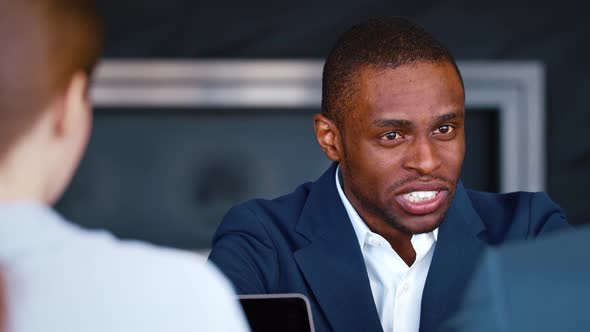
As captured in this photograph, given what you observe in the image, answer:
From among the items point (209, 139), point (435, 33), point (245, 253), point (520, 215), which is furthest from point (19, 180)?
point (435, 33)

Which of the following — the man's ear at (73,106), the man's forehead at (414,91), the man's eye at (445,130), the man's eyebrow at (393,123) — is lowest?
the man's eye at (445,130)

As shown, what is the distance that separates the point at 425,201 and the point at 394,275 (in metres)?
0.15

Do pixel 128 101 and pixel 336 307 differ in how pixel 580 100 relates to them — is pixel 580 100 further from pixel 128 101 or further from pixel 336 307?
pixel 336 307

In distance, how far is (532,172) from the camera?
3.00m

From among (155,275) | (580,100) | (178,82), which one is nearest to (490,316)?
(155,275)

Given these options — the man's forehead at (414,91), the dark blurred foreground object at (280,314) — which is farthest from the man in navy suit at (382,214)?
the dark blurred foreground object at (280,314)

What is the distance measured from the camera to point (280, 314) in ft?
3.18

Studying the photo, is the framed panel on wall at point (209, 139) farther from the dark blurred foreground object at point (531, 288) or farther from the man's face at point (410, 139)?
the dark blurred foreground object at point (531, 288)

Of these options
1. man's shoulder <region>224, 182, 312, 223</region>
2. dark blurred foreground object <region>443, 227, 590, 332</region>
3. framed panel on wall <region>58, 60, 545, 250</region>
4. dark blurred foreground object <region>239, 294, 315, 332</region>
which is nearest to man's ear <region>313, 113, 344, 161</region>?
man's shoulder <region>224, 182, 312, 223</region>

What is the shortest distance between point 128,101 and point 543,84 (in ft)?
4.74

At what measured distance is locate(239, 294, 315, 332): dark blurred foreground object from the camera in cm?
96

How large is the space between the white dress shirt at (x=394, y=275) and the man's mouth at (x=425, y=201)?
104 millimetres

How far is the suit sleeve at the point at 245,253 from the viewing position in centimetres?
139

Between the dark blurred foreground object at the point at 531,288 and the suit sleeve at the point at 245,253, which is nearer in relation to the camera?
the dark blurred foreground object at the point at 531,288
